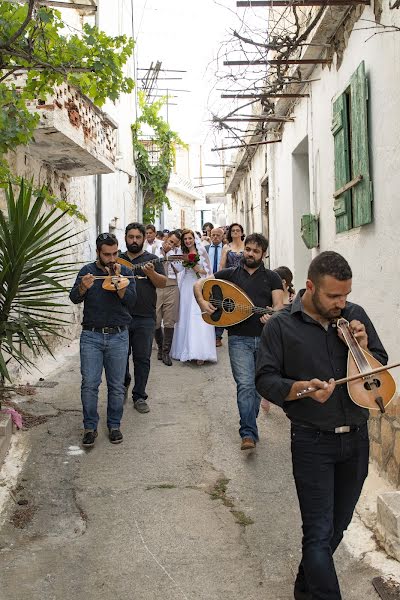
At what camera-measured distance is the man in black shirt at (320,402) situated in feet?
9.05

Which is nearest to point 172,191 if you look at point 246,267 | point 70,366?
point 70,366

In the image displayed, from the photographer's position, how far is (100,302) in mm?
5594

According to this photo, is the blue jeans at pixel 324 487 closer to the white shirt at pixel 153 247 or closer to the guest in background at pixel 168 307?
the guest in background at pixel 168 307

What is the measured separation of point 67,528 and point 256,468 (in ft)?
5.39

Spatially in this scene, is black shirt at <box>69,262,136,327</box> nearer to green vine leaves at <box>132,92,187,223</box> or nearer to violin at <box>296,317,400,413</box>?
violin at <box>296,317,400,413</box>

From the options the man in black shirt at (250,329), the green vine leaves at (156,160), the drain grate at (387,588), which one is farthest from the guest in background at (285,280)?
the green vine leaves at (156,160)

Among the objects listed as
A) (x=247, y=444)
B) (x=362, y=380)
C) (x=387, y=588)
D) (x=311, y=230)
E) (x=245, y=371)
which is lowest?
(x=387, y=588)

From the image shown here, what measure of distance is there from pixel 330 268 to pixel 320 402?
0.56m

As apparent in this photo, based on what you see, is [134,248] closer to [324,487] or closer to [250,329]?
[250,329]

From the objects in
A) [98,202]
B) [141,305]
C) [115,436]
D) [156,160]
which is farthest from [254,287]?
[156,160]

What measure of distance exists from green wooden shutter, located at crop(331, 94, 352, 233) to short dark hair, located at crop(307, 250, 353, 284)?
10.5 ft

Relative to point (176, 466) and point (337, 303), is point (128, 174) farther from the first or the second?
point (337, 303)

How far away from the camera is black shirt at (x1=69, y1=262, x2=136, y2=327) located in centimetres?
557

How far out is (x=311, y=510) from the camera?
2789 mm
